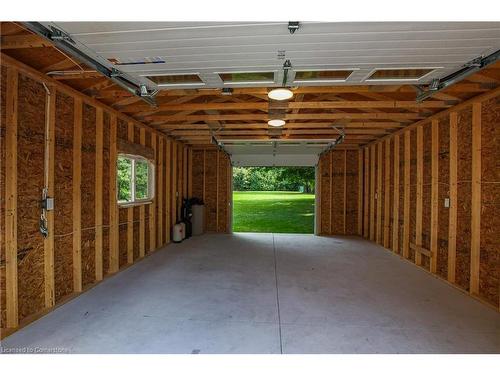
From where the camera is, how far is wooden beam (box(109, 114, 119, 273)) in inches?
185

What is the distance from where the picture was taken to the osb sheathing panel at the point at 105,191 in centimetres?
451

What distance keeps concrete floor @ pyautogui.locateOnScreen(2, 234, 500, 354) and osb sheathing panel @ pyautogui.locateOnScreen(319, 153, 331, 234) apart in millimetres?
3454

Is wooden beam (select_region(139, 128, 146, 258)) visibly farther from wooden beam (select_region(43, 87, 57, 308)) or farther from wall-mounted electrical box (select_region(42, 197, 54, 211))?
wall-mounted electrical box (select_region(42, 197, 54, 211))

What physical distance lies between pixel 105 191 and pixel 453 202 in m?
5.65

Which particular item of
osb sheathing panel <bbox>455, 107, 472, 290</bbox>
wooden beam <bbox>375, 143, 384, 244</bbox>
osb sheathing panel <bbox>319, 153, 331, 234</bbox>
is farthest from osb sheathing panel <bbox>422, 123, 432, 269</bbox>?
osb sheathing panel <bbox>319, 153, 331, 234</bbox>

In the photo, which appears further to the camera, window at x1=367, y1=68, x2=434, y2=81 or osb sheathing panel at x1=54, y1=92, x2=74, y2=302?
osb sheathing panel at x1=54, y1=92, x2=74, y2=302

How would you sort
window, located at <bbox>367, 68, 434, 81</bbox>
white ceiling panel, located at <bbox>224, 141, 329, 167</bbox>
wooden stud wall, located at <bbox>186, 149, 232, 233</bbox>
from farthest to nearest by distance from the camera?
1. wooden stud wall, located at <bbox>186, 149, 232, 233</bbox>
2. white ceiling panel, located at <bbox>224, 141, 329, 167</bbox>
3. window, located at <bbox>367, 68, 434, 81</bbox>

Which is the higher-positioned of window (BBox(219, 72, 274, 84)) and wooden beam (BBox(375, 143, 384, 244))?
window (BBox(219, 72, 274, 84))

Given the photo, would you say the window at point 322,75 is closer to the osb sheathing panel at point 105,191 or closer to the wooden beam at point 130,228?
the osb sheathing panel at point 105,191

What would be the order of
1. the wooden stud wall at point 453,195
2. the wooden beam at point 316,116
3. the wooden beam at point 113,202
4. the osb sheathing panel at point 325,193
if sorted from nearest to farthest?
1. the wooden stud wall at point 453,195
2. the wooden beam at point 113,202
3. the wooden beam at point 316,116
4. the osb sheathing panel at point 325,193

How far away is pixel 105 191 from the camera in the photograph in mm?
4562

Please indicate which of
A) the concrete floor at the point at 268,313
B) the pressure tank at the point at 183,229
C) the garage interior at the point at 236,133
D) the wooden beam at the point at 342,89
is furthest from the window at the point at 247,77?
the pressure tank at the point at 183,229

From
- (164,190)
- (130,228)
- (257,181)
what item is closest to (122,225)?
(130,228)
